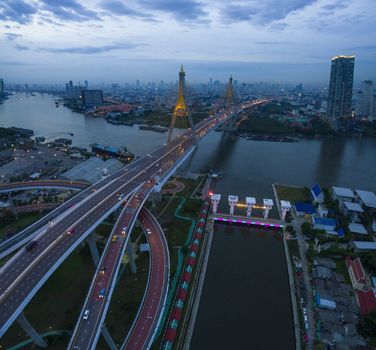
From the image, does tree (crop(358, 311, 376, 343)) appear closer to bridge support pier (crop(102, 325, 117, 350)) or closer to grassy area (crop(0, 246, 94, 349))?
bridge support pier (crop(102, 325, 117, 350))

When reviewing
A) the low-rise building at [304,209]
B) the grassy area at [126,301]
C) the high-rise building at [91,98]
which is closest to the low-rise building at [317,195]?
the low-rise building at [304,209]

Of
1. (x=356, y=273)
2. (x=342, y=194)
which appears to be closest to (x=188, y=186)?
(x=342, y=194)

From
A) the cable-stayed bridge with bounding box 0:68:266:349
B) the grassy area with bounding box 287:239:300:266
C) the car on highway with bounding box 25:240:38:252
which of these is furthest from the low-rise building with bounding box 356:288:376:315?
the car on highway with bounding box 25:240:38:252

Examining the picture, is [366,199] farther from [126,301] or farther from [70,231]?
[70,231]

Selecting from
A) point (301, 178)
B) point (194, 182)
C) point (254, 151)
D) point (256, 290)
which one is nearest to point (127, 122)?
point (254, 151)

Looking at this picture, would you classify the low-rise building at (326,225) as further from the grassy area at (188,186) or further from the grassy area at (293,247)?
the grassy area at (188,186)

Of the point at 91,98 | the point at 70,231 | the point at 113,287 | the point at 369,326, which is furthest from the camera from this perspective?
the point at 91,98
